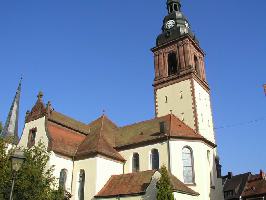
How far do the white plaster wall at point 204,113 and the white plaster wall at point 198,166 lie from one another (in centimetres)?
589

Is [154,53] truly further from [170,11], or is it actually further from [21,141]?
[21,141]

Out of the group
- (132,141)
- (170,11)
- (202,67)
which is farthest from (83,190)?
(170,11)

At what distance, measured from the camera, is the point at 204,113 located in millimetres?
43156

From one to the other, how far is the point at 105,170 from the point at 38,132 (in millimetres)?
8003

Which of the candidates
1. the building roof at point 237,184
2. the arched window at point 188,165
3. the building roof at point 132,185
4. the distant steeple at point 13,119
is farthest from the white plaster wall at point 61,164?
the building roof at point 237,184

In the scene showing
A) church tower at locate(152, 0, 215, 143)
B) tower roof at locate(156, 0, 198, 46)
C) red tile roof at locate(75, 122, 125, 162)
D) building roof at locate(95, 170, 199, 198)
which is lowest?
building roof at locate(95, 170, 199, 198)

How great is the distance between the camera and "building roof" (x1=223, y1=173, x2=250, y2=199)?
61.0m

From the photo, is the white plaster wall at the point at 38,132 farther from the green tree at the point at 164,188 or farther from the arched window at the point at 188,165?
the arched window at the point at 188,165

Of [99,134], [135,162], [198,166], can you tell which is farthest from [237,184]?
[99,134]

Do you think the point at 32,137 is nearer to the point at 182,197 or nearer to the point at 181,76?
the point at 182,197

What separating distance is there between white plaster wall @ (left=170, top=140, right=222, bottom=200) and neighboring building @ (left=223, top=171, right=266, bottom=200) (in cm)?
2489

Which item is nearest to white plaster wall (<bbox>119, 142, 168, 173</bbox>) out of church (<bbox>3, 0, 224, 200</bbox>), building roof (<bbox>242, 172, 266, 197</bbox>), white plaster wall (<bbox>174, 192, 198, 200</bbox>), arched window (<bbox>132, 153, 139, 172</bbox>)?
church (<bbox>3, 0, 224, 200</bbox>)

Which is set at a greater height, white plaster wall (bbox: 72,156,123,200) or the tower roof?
the tower roof

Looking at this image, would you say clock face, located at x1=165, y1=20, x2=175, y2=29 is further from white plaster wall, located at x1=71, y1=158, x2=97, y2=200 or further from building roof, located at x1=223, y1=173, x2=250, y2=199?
building roof, located at x1=223, y1=173, x2=250, y2=199
